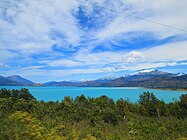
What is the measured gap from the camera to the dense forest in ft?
12.1

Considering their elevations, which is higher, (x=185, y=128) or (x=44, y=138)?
(x=44, y=138)

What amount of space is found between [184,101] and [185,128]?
47.5 ft

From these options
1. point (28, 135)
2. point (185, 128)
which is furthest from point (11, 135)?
point (185, 128)

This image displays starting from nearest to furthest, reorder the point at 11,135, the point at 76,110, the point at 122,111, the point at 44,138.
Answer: the point at 44,138 < the point at 11,135 < the point at 76,110 < the point at 122,111

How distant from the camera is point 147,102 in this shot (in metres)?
28.6

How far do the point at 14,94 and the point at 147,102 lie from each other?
16.1 m

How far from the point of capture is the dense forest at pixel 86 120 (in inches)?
146

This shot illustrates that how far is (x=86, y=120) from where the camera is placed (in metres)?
18.2

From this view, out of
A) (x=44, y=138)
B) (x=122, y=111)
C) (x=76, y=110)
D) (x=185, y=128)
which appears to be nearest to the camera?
(x=44, y=138)

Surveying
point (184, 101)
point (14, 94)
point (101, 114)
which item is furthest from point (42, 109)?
point (184, 101)

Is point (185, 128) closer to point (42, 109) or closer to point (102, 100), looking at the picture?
point (42, 109)

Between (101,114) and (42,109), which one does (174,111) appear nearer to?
(101,114)

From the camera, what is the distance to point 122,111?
2533cm

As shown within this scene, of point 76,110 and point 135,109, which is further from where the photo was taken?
point 135,109
